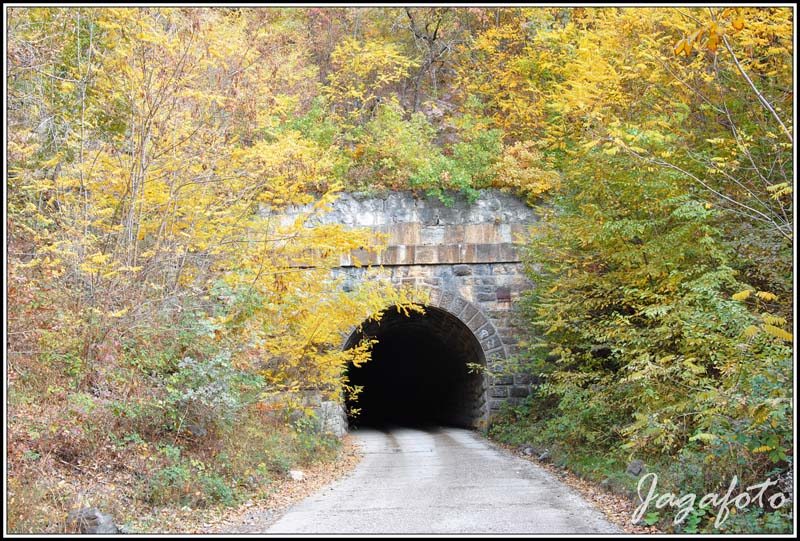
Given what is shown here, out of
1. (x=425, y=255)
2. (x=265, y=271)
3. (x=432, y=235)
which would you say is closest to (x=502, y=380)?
(x=425, y=255)

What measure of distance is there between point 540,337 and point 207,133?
6.37 meters

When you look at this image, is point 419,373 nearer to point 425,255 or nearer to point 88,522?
point 425,255

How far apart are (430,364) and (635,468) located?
14.7m

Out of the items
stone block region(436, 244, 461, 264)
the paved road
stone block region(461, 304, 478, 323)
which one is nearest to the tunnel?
stone block region(461, 304, 478, 323)

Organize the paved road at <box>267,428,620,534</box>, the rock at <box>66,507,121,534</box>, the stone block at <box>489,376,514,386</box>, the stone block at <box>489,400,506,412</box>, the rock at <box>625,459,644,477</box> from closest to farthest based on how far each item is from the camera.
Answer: the rock at <box>66,507,121,534</box> → the paved road at <box>267,428,620,534</box> → the rock at <box>625,459,644,477</box> → the stone block at <box>489,400,506,412</box> → the stone block at <box>489,376,514,386</box>

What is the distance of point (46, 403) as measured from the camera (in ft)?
22.2

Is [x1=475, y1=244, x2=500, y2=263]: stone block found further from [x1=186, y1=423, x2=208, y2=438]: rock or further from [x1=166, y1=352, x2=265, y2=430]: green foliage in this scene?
[x1=186, y1=423, x2=208, y2=438]: rock

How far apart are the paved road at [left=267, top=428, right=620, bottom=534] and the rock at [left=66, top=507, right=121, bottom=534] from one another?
4.25 feet

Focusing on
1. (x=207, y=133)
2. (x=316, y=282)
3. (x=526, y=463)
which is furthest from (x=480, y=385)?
(x=207, y=133)

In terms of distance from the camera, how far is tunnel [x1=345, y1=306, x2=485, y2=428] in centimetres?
1616

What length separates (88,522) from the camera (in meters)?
5.36

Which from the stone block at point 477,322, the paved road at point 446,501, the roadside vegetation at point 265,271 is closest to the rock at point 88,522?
the roadside vegetation at point 265,271

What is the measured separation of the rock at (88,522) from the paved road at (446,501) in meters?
1.29

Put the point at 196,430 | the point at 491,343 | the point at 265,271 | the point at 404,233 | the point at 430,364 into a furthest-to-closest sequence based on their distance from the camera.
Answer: the point at 430,364 < the point at 404,233 < the point at 491,343 < the point at 265,271 < the point at 196,430
